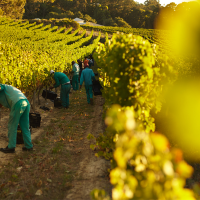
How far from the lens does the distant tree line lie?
240 ft

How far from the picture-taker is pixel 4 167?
201 inches

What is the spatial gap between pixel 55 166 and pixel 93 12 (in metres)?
103

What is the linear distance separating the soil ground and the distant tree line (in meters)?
69.5

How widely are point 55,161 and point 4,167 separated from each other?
1162 millimetres

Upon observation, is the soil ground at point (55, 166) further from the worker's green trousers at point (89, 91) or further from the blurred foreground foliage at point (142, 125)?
the worker's green trousers at point (89, 91)

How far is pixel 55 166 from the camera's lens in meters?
5.29

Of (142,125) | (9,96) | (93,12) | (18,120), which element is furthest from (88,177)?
(93,12)

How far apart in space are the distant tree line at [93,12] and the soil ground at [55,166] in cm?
6953

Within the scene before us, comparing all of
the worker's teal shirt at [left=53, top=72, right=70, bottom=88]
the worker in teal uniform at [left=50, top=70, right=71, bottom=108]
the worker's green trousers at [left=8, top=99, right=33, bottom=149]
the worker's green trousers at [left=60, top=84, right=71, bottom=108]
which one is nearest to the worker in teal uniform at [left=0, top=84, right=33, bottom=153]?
the worker's green trousers at [left=8, top=99, right=33, bottom=149]

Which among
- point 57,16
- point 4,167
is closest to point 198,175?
point 4,167

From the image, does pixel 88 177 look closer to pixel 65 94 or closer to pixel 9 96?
pixel 9 96

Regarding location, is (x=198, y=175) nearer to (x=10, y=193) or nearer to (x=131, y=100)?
(x=131, y=100)

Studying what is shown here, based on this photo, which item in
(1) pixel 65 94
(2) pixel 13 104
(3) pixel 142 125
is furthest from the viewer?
(1) pixel 65 94

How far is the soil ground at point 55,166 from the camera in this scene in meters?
4.34
